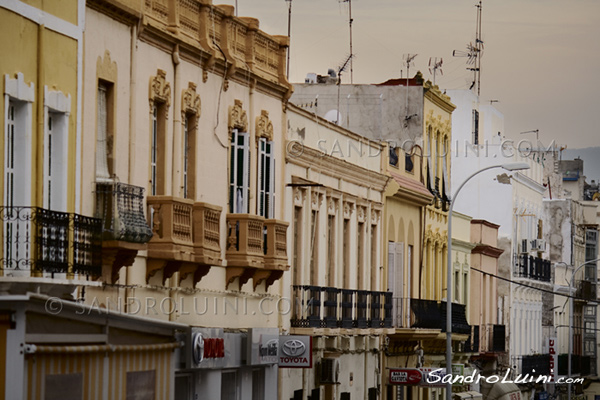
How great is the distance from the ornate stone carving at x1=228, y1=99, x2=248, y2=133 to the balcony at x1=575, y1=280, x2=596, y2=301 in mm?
57770

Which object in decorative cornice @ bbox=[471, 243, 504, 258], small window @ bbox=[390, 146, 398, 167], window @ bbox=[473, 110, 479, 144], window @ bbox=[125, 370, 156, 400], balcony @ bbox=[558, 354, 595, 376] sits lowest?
balcony @ bbox=[558, 354, 595, 376]

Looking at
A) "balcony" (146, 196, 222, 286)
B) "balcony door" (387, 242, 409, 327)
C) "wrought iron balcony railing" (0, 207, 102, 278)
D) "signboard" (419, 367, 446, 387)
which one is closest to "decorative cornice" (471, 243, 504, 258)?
"balcony door" (387, 242, 409, 327)

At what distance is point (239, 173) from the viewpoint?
1299 inches

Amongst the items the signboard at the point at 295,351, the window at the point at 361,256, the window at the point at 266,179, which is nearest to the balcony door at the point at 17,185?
the window at the point at 266,179

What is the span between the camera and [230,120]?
32.1 m

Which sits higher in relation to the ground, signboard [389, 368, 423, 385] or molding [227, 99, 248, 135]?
molding [227, 99, 248, 135]

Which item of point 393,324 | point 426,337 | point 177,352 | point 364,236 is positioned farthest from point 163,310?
point 426,337

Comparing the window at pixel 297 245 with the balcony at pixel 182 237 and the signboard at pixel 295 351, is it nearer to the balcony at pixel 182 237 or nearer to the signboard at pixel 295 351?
the signboard at pixel 295 351

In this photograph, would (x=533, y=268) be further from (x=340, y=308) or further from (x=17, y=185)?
(x=17, y=185)

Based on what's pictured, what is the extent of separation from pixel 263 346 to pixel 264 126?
4.73 meters

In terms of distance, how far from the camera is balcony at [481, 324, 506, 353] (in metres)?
63.5

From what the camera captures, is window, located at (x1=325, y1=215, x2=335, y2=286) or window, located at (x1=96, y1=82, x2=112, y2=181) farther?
window, located at (x1=325, y1=215, x2=335, y2=286)

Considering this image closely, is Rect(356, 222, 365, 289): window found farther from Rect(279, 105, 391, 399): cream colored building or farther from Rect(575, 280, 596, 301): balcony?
Rect(575, 280, 596, 301): balcony

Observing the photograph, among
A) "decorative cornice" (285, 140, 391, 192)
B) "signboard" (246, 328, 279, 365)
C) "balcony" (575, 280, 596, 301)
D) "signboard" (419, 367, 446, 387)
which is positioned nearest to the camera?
"signboard" (246, 328, 279, 365)
